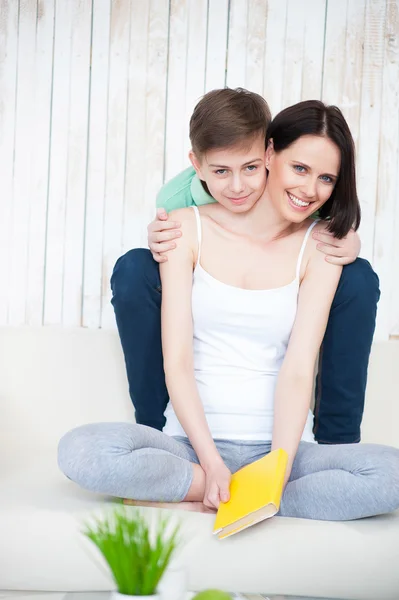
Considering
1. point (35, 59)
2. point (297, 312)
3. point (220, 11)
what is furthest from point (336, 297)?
point (35, 59)

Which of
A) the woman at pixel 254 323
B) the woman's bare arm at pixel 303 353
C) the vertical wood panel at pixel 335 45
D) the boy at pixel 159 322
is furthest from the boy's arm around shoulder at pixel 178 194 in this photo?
the vertical wood panel at pixel 335 45

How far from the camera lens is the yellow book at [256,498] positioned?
145cm

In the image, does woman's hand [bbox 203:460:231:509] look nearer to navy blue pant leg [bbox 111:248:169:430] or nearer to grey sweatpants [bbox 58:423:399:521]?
grey sweatpants [bbox 58:423:399:521]

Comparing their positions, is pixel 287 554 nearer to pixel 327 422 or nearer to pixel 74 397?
pixel 327 422

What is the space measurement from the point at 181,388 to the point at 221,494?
0.29 metres

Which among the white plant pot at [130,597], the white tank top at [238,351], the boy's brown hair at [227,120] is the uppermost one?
the boy's brown hair at [227,120]

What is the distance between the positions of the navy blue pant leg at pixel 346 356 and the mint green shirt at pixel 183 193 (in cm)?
42

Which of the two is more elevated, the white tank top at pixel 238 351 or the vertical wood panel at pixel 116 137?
the vertical wood panel at pixel 116 137

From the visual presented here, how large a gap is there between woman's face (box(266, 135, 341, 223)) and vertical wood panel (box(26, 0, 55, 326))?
3.34 feet

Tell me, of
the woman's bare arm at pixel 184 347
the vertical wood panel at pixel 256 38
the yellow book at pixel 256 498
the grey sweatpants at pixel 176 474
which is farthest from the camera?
the vertical wood panel at pixel 256 38

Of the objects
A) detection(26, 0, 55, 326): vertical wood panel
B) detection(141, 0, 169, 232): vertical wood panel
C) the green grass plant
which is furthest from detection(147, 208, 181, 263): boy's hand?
the green grass plant

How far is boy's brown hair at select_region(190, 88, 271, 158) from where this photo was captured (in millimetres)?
1872

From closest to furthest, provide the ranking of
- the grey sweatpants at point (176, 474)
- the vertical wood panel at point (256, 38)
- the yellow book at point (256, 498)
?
the yellow book at point (256, 498) < the grey sweatpants at point (176, 474) < the vertical wood panel at point (256, 38)

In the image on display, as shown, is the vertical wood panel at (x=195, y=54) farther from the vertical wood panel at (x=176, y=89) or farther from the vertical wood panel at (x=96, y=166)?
the vertical wood panel at (x=96, y=166)
